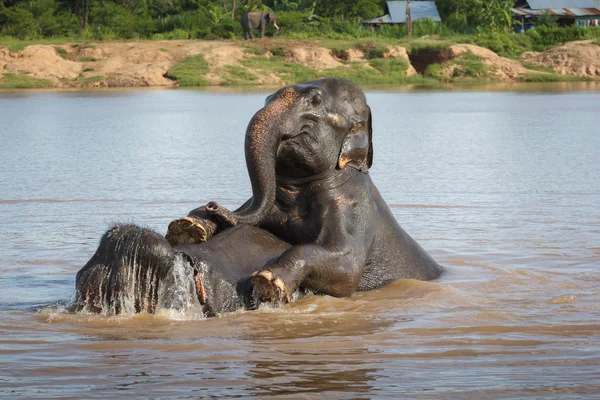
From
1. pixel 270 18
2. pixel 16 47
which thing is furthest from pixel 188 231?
pixel 270 18

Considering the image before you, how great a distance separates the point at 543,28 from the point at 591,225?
45299mm

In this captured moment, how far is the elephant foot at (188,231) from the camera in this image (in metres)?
5.97

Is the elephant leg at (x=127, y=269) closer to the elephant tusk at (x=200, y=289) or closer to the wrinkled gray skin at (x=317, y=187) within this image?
the elephant tusk at (x=200, y=289)

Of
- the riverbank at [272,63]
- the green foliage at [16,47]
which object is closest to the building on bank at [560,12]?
the riverbank at [272,63]

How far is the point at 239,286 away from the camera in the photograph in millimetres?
5891

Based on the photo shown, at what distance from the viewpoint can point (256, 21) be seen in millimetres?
46688

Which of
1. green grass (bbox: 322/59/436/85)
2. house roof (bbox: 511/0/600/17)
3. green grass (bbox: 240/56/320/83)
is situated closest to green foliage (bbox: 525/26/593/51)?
house roof (bbox: 511/0/600/17)

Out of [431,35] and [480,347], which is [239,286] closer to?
[480,347]

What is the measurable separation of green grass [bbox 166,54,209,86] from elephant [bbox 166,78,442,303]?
36280 millimetres

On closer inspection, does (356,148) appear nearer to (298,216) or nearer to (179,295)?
(298,216)

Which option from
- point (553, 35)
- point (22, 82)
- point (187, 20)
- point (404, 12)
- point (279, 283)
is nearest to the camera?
point (279, 283)

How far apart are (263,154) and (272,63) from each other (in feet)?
126

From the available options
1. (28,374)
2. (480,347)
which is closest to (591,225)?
(480,347)

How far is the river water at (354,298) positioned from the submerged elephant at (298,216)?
22cm
